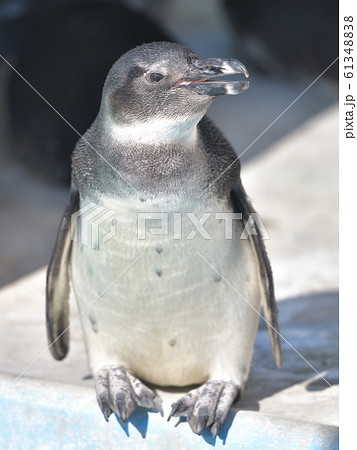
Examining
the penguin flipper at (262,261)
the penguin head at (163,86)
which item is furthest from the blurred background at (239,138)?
the penguin head at (163,86)

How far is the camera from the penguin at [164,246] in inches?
91.0

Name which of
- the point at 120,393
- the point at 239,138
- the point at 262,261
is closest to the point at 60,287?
the point at 120,393

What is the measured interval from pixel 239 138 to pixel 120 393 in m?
3.64

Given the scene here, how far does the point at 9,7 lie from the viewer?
232 inches

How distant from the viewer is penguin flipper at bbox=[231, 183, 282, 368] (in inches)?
102

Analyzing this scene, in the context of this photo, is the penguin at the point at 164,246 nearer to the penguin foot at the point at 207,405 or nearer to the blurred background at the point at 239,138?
the penguin foot at the point at 207,405

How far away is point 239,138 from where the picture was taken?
5969 mm

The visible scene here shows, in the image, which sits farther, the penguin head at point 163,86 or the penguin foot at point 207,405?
the penguin foot at point 207,405

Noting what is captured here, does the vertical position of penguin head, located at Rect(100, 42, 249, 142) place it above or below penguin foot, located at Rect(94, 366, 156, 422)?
above

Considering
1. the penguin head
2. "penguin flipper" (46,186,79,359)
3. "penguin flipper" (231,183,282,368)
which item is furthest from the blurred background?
the penguin head

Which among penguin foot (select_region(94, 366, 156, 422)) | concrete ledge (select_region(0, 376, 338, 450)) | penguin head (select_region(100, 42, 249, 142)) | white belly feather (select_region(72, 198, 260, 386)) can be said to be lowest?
concrete ledge (select_region(0, 376, 338, 450))

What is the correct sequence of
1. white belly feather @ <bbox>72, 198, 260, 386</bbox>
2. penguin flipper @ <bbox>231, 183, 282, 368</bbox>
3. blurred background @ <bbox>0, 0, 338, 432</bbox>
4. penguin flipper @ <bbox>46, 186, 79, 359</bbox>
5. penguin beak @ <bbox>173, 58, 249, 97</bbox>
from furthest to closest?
1. blurred background @ <bbox>0, 0, 338, 432</bbox>
2. penguin flipper @ <bbox>46, 186, 79, 359</bbox>
3. penguin flipper @ <bbox>231, 183, 282, 368</bbox>
4. white belly feather @ <bbox>72, 198, 260, 386</bbox>
5. penguin beak @ <bbox>173, 58, 249, 97</bbox>

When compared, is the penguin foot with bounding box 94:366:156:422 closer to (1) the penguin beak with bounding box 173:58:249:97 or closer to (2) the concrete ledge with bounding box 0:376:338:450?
(2) the concrete ledge with bounding box 0:376:338:450

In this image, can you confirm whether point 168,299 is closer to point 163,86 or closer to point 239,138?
point 163,86
